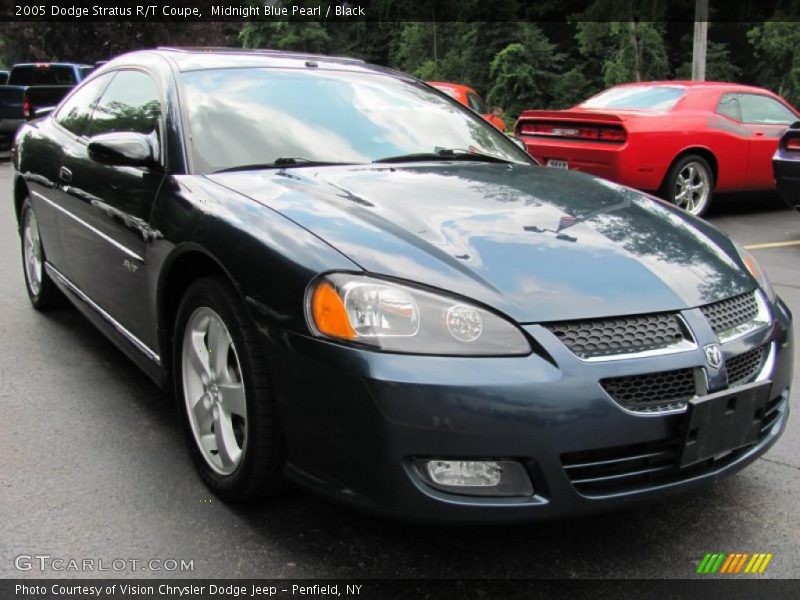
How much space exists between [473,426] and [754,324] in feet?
3.48

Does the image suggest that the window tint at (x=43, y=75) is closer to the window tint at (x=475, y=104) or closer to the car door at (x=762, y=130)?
the window tint at (x=475, y=104)

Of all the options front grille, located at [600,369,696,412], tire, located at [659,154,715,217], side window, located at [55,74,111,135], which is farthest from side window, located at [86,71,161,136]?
tire, located at [659,154,715,217]

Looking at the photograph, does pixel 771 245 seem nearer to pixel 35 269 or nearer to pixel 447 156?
pixel 447 156

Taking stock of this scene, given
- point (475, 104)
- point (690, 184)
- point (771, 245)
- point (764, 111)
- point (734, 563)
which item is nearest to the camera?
point (734, 563)

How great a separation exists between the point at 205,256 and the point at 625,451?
1.48m

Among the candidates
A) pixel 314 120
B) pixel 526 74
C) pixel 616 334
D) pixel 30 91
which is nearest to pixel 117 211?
pixel 314 120

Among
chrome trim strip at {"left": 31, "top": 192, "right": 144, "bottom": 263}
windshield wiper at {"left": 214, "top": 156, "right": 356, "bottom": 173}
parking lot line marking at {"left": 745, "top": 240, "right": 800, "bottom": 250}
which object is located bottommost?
parking lot line marking at {"left": 745, "top": 240, "right": 800, "bottom": 250}

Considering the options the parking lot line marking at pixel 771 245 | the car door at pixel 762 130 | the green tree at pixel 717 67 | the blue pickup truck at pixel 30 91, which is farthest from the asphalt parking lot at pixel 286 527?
the green tree at pixel 717 67

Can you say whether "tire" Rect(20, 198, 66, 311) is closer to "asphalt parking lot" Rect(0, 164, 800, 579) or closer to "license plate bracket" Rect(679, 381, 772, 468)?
"asphalt parking lot" Rect(0, 164, 800, 579)

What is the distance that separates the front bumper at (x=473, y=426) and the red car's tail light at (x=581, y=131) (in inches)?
253

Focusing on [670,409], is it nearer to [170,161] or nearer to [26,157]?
[170,161]

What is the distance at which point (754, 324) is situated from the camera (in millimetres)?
2615

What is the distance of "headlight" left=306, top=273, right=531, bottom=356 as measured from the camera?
7.22 feet

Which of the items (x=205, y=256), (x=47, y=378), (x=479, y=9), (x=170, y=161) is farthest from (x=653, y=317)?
(x=479, y=9)
